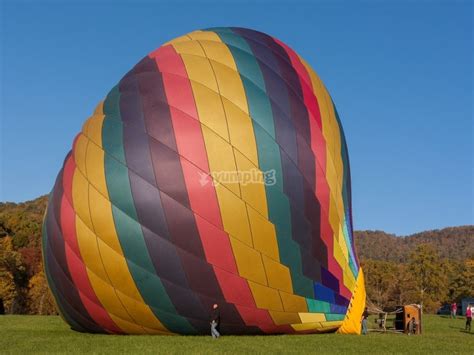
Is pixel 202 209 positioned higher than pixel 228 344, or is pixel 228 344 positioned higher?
pixel 202 209

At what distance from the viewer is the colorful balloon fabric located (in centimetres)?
1477

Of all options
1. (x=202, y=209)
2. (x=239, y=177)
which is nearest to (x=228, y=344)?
(x=202, y=209)

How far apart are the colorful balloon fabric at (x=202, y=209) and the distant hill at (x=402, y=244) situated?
474ft

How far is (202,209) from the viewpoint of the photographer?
14672mm

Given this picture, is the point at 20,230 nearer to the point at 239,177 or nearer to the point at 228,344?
the point at 239,177

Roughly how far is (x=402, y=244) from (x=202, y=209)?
179039 mm

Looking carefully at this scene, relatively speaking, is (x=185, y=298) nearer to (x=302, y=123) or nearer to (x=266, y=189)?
(x=266, y=189)

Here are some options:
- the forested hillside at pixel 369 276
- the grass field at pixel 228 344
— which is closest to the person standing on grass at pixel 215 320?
the grass field at pixel 228 344

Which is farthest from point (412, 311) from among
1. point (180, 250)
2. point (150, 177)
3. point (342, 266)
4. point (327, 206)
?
point (150, 177)

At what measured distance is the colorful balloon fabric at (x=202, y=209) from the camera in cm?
1477

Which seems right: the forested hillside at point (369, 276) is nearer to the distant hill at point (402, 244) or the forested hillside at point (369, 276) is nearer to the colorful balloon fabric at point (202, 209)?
the colorful balloon fabric at point (202, 209)

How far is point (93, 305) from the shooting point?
16.0 metres

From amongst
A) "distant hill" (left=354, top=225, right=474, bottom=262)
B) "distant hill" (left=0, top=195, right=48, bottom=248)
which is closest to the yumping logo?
"distant hill" (left=0, top=195, right=48, bottom=248)

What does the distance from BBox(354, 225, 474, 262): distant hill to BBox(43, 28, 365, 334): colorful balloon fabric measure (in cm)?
14448
